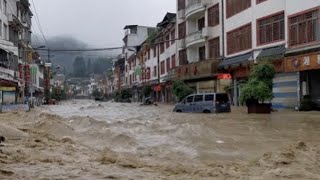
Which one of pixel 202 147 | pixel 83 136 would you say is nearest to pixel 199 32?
pixel 83 136

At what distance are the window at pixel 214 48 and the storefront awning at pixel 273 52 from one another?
35.1 ft

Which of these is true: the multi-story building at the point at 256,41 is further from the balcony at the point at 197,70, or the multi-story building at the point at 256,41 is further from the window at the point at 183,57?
the window at the point at 183,57

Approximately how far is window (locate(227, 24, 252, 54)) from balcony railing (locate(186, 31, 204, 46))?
629 centimetres

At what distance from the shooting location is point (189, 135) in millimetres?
17719

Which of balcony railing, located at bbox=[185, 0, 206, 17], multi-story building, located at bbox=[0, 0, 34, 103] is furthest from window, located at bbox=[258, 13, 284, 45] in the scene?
multi-story building, located at bbox=[0, 0, 34, 103]

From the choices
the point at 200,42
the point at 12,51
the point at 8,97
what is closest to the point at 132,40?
the point at 12,51

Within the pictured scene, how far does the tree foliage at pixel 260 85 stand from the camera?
28.6 metres

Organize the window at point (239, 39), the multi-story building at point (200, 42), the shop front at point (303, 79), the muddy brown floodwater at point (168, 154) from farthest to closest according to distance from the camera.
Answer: the multi-story building at point (200, 42)
the window at point (239, 39)
the shop front at point (303, 79)
the muddy brown floodwater at point (168, 154)

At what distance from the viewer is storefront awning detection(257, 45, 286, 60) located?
32359 millimetres

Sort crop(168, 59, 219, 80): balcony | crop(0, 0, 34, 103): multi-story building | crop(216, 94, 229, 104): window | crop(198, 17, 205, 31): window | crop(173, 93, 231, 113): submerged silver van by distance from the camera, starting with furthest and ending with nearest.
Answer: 1. crop(198, 17, 205, 31): window
2. crop(0, 0, 34, 103): multi-story building
3. crop(168, 59, 219, 80): balcony
4. crop(216, 94, 229, 104): window
5. crop(173, 93, 231, 113): submerged silver van

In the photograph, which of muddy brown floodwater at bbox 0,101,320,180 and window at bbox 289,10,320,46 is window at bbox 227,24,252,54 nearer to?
window at bbox 289,10,320,46

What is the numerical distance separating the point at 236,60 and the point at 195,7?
12004 millimetres

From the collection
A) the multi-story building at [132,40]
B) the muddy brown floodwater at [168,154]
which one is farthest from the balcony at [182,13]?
the multi-story building at [132,40]

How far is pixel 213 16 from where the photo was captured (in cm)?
4703
